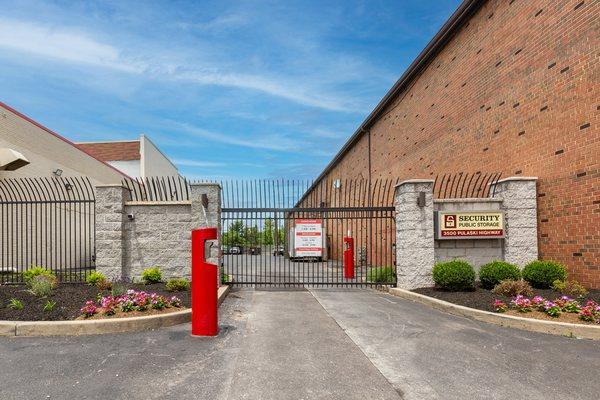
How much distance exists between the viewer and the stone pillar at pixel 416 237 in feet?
35.0

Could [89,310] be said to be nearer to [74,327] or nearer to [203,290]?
[74,327]

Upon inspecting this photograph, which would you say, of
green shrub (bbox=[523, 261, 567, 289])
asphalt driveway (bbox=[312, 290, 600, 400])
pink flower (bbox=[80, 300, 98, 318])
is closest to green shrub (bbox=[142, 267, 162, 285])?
pink flower (bbox=[80, 300, 98, 318])

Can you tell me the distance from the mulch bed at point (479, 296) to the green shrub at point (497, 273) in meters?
0.24

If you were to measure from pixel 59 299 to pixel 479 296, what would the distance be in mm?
8721

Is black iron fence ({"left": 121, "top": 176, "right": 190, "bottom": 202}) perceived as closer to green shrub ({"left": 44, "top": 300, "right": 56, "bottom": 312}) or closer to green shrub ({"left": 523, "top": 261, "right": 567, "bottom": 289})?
green shrub ({"left": 44, "top": 300, "right": 56, "bottom": 312})

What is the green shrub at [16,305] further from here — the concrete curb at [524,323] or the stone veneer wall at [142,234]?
the concrete curb at [524,323]

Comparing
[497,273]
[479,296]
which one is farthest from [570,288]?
[479,296]

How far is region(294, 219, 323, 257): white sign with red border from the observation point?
22.1 meters

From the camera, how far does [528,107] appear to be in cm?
1077

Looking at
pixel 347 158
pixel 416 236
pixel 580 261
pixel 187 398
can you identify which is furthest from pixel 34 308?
pixel 347 158

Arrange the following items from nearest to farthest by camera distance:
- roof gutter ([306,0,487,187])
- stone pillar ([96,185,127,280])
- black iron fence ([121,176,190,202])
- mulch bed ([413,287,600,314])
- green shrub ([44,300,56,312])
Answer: green shrub ([44,300,56,312]) → mulch bed ([413,287,600,314]) → stone pillar ([96,185,127,280]) → black iron fence ([121,176,190,202]) → roof gutter ([306,0,487,187])

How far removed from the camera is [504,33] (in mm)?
11930

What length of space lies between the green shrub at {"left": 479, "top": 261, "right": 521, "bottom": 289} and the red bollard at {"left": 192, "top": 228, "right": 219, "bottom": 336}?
6791 mm

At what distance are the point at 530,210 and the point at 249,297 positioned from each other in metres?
7.44
